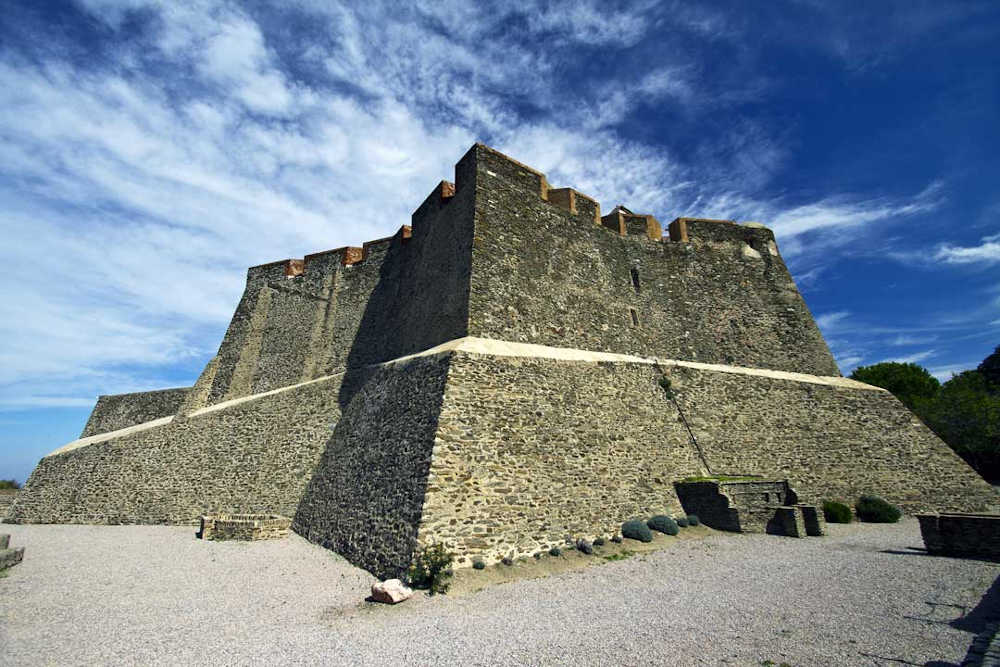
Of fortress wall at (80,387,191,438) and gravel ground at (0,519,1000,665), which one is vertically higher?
fortress wall at (80,387,191,438)

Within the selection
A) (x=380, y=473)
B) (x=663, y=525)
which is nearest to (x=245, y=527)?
(x=380, y=473)

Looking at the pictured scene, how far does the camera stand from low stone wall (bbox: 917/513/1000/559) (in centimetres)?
984

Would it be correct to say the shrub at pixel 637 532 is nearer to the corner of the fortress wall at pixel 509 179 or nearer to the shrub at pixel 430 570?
the shrub at pixel 430 570

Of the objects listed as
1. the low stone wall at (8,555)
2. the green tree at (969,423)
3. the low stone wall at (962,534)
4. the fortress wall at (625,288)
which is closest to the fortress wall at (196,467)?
the low stone wall at (8,555)

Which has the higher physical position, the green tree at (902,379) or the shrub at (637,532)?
the green tree at (902,379)

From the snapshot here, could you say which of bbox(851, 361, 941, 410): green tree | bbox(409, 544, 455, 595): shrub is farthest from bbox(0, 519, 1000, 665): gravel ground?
bbox(851, 361, 941, 410): green tree

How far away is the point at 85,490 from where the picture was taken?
18.3m

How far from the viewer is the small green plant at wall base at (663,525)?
12023 millimetres

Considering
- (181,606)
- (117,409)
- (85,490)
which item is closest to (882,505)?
(181,606)

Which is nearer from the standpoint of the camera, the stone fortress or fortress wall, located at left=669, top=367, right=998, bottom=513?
the stone fortress

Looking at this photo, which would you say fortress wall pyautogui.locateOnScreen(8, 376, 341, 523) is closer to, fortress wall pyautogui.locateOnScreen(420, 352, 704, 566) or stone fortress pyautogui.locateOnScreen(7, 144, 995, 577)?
stone fortress pyautogui.locateOnScreen(7, 144, 995, 577)

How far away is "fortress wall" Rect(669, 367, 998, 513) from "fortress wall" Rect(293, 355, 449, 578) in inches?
405

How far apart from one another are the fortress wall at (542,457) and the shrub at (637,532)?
295 millimetres

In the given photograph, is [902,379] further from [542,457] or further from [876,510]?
[542,457]
